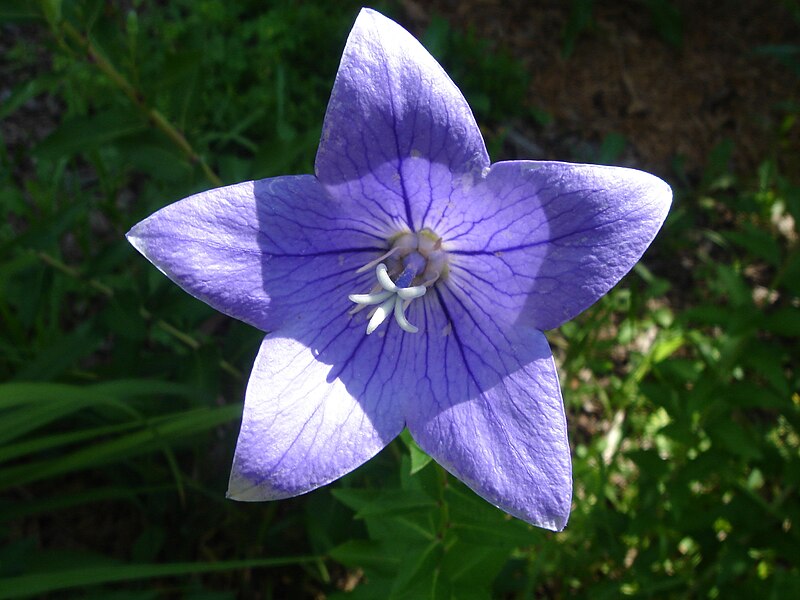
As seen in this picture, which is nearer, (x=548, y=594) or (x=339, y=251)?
(x=339, y=251)

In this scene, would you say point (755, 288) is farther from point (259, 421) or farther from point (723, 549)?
point (259, 421)

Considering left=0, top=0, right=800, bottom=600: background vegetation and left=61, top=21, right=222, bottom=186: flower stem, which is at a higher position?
left=61, top=21, right=222, bottom=186: flower stem

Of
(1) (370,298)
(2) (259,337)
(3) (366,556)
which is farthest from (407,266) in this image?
(2) (259,337)

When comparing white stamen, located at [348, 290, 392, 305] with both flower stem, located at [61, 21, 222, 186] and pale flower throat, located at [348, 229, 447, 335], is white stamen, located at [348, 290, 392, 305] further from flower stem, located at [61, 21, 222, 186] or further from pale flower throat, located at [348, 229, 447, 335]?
flower stem, located at [61, 21, 222, 186]

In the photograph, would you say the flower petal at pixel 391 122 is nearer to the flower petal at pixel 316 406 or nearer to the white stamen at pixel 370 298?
the white stamen at pixel 370 298

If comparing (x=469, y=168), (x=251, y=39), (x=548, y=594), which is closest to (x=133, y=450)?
(x=469, y=168)

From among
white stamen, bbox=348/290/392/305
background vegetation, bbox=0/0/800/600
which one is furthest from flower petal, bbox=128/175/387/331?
background vegetation, bbox=0/0/800/600
